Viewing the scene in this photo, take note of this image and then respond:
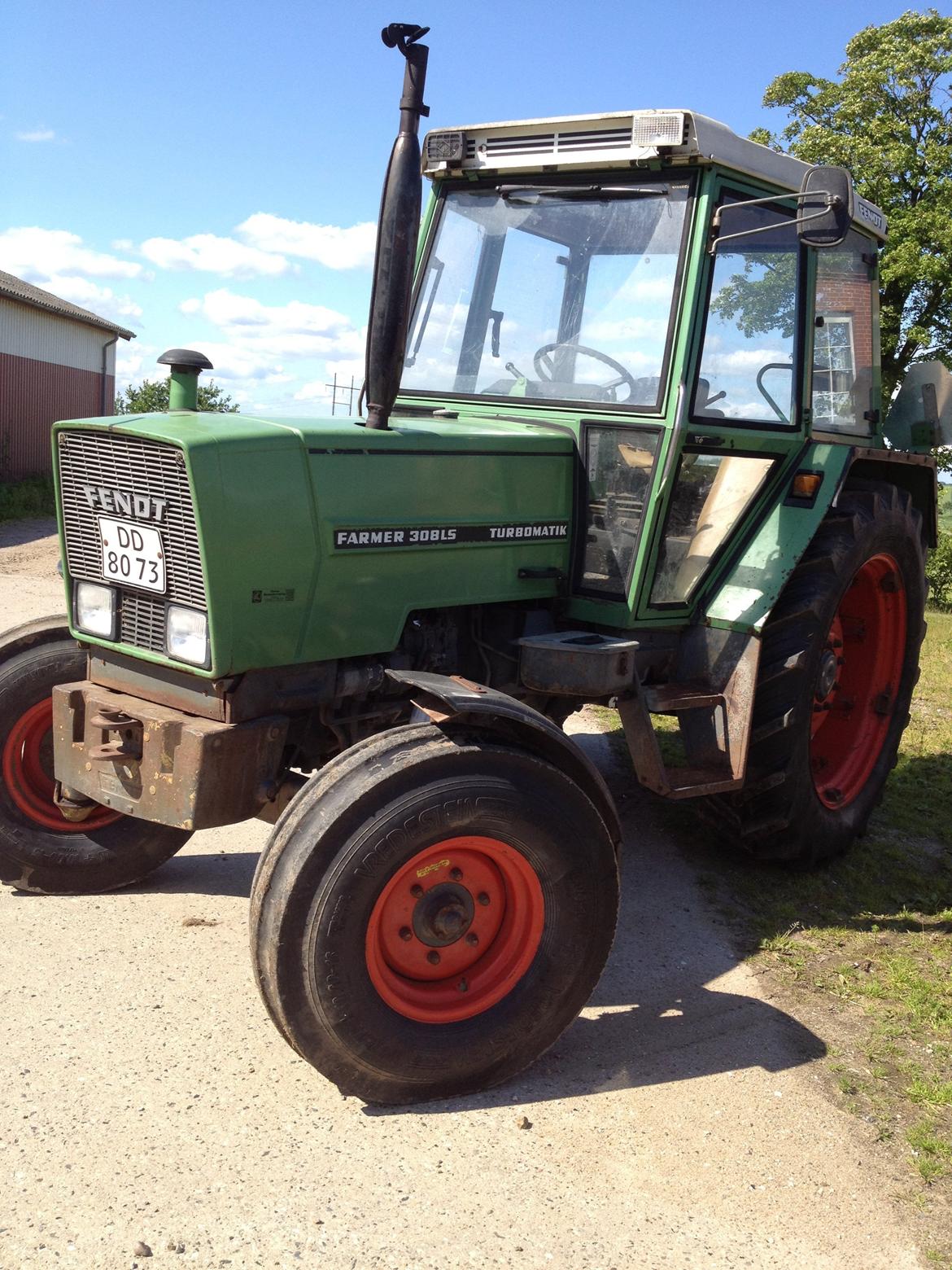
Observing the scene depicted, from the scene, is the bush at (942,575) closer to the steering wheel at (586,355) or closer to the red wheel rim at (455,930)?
the steering wheel at (586,355)

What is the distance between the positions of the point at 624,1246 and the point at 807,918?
222cm

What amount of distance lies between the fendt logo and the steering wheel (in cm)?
163

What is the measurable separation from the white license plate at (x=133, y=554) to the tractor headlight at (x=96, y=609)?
0.25ft

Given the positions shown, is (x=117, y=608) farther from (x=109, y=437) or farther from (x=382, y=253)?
(x=382, y=253)

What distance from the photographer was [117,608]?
12.2 feet

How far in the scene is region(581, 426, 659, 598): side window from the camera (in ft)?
13.5

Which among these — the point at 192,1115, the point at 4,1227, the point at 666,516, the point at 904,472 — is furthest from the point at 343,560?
the point at 904,472

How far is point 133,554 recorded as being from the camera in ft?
11.8

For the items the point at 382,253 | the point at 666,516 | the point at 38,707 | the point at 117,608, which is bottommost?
the point at 38,707

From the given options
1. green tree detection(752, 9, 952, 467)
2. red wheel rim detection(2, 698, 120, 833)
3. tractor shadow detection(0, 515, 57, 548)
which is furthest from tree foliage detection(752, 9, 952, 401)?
red wheel rim detection(2, 698, 120, 833)

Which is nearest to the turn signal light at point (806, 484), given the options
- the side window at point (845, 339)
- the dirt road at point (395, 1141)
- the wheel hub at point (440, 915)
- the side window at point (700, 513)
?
the side window at point (700, 513)

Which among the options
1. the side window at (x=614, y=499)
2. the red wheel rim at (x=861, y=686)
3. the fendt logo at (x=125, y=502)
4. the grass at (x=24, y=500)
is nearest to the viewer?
the fendt logo at (x=125, y=502)

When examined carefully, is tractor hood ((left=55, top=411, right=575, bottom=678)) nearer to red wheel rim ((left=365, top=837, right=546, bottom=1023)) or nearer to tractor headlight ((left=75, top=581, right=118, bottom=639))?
tractor headlight ((left=75, top=581, right=118, bottom=639))

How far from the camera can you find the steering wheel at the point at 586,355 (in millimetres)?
4160
